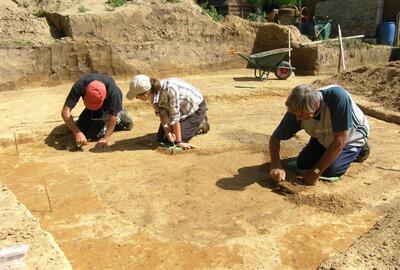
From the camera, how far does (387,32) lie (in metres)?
15.7

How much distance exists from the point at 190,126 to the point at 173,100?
1.85 ft

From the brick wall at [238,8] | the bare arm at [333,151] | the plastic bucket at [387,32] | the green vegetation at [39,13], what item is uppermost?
the green vegetation at [39,13]

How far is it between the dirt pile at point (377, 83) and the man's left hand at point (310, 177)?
3.35m

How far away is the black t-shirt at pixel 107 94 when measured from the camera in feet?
15.8

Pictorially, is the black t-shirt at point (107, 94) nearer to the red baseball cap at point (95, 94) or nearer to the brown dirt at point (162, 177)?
the red baseball cap at point (95, 94)

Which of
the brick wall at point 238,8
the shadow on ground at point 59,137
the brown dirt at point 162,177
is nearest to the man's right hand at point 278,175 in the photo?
the brown dirt at point 162,177

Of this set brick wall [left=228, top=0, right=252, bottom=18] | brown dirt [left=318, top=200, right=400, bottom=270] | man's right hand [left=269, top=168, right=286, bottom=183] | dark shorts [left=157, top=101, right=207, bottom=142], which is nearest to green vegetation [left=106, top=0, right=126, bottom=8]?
dark shorts [left=157, top=101, right=207, bottom=142]

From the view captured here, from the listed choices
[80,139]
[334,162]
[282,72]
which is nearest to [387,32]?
[282,72]

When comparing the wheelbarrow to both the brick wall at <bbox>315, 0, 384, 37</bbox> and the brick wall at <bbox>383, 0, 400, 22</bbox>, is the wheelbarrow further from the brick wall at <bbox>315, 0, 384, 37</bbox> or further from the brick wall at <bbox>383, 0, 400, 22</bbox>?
the brick wall at <bbox>383, 0, 400, 22</bbox>

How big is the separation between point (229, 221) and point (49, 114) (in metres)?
3.87

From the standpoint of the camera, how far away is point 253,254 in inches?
111

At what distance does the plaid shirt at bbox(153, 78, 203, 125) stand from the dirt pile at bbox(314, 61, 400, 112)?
336 cm

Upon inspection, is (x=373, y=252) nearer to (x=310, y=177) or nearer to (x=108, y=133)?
(x=310, y=177)

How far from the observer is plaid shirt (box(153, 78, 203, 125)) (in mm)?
4664
